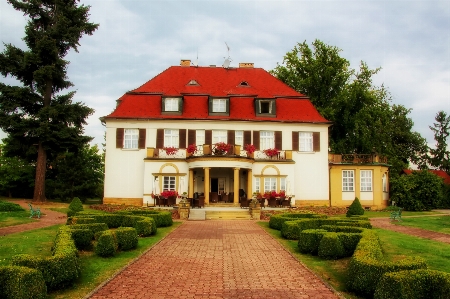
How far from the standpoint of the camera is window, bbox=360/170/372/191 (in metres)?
36.2

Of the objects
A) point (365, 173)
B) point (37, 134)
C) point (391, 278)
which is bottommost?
point (391, 278)

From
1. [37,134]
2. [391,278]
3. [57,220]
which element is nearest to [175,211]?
[57,220]

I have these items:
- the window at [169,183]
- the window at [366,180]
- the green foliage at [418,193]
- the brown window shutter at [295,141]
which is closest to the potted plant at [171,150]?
the window at [169,183]

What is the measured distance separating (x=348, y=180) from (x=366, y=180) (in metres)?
1.52

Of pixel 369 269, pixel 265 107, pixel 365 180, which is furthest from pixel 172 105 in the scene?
pixel 369 269

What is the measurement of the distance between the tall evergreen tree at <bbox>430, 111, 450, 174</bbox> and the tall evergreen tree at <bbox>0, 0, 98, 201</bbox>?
47.4 metres

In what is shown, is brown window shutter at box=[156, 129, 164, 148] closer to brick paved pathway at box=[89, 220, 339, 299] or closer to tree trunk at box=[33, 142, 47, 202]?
tree trunk at box=[33, 142, 47, 202]

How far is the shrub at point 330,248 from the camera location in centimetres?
1369

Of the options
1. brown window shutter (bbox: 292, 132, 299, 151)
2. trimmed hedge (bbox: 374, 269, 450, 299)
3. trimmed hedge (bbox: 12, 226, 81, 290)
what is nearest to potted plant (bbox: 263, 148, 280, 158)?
brown window shutter (bbox: 292, 132, 299, 151)

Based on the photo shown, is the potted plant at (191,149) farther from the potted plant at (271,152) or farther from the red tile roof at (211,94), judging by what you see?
the potted plant at (271,152)

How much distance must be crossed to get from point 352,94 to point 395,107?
2303cm

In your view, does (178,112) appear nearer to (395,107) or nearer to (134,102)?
(134,102)

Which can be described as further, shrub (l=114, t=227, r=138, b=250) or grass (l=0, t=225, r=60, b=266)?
shrub (l=114, t=227, r=138, b=250)

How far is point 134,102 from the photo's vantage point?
1400 inches
